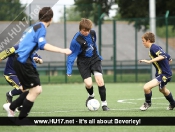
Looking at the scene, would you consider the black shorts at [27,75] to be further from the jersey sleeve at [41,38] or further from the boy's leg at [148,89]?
the boy's leg at [148,89]

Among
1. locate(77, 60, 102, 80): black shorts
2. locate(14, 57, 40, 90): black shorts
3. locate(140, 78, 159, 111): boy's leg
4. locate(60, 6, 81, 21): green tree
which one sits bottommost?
locate(140, 78, 159, 111): boy's leg

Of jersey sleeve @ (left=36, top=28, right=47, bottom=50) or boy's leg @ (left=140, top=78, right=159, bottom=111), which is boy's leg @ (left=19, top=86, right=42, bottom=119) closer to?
jersey sleeve @ (left=36, top=28, right=47, bottom=50)

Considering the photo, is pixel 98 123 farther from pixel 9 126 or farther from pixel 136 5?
pixel 136 5

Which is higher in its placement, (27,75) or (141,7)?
(141,7)

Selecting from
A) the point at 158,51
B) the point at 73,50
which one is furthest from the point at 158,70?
the point at 73,50

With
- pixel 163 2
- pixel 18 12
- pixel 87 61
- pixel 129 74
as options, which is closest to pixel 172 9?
pixel 163 2

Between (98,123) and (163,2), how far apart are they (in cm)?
2121

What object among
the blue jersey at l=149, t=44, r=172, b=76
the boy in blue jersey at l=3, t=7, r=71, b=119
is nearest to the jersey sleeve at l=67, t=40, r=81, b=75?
the blue jersey at l=149, t=44, r=172, b=76

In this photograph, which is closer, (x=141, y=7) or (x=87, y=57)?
(x=87, y=57)

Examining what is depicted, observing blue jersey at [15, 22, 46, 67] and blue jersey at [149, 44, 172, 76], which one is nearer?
blue jersey at [15, 22, 46, 67]

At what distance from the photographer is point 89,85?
10984 mm

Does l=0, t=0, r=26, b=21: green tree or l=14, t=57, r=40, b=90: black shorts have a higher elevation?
l=0, t=0, r=26, b=21: green tree

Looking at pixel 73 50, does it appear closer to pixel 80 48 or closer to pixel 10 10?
pixel 80 48

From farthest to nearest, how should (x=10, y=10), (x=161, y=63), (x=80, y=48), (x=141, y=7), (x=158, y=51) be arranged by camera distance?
(x=141, y=7) → (x=10, y=10) → (x=80, y=48) → (x=161, y=63) → (x=158, y=51)
